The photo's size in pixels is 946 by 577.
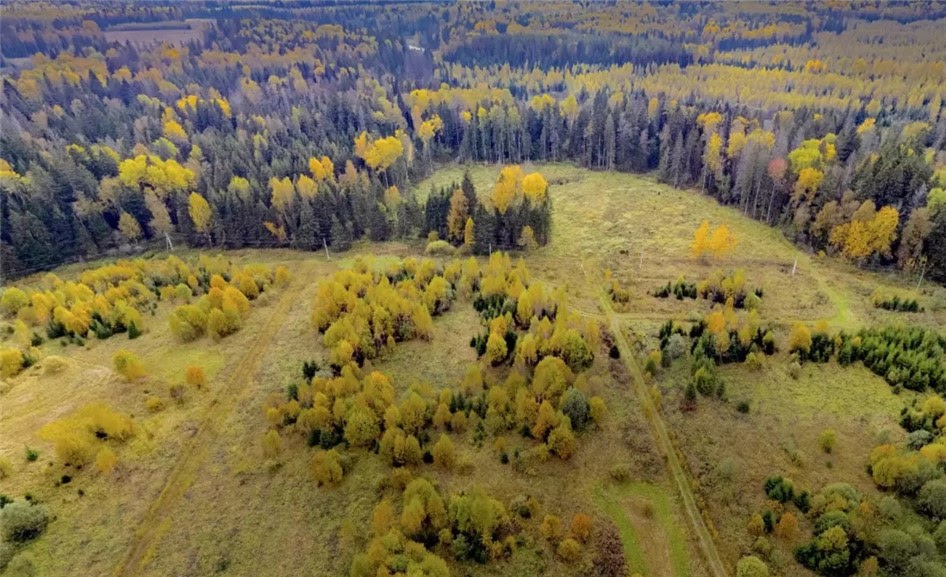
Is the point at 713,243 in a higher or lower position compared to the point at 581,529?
higher

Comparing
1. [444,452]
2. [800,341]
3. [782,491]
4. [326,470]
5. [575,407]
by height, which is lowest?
[782,491]

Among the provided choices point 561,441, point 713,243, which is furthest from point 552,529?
point 713,243

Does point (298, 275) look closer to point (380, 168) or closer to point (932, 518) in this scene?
point (380, 168)

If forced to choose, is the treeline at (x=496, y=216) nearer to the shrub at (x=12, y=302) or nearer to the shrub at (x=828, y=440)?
the shrub at (x=828, y=440)

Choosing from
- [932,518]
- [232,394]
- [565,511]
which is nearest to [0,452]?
[232,394]

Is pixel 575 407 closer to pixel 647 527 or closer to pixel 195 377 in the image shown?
pixel 647 527

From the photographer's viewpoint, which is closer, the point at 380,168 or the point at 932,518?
the point at 932,518
